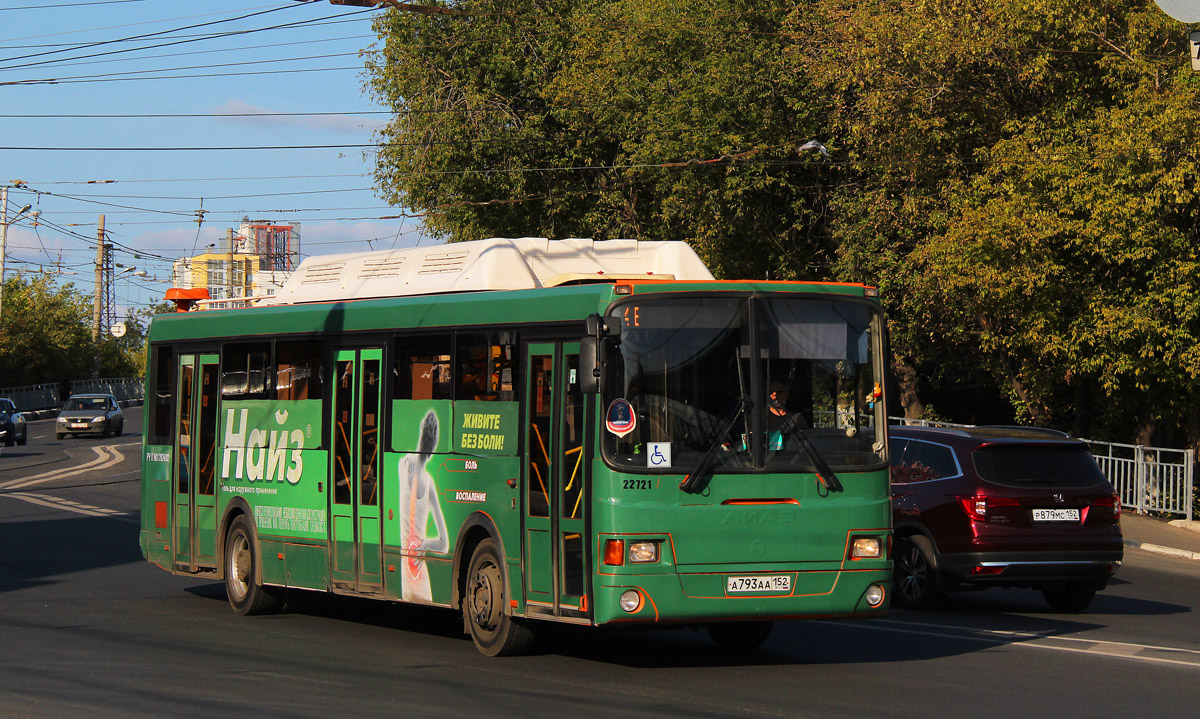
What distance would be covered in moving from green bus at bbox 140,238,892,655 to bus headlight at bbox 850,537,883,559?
0.02 m

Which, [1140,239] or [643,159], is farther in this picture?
[643,159]

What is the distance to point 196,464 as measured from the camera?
1523 centimetres

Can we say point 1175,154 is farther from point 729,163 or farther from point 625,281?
point 625,281

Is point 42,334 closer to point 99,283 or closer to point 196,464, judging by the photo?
point 99,283

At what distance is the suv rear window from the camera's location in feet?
45.6

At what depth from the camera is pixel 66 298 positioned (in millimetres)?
95562

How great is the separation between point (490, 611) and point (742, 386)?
8.52ft

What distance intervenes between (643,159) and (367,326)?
27089 mm

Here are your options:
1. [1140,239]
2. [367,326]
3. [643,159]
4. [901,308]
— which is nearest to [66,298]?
[643,159]

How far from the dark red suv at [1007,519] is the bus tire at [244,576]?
5993 millimetres

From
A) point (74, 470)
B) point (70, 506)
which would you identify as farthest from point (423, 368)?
point (74, 470)

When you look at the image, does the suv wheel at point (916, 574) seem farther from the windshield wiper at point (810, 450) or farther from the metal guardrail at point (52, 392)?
the metal guardrail at point (52, 392)

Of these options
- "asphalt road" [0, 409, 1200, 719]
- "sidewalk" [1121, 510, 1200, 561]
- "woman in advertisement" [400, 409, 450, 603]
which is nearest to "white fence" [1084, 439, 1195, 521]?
"sidewalk" [1121, 510, 1200, 561]

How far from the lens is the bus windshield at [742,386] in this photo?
32.6 feet
